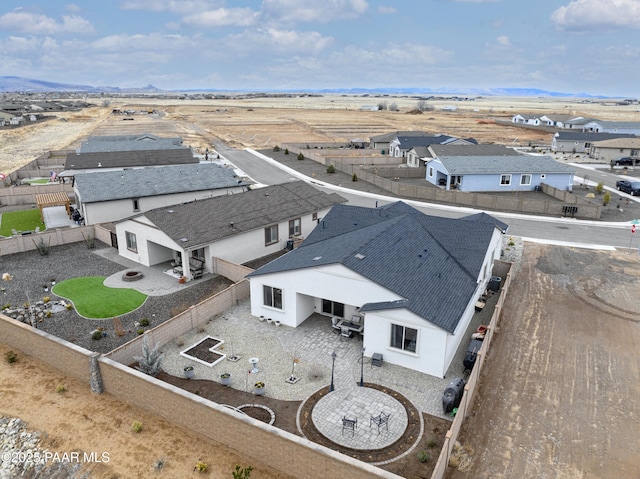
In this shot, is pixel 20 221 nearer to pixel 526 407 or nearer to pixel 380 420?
pixel 380 420

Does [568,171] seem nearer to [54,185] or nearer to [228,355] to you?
[228,355]

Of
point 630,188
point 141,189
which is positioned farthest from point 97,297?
point 630,188

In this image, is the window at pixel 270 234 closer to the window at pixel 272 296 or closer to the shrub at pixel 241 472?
the window at pixel 272 296

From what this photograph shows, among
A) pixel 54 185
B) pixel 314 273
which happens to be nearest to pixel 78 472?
pixel 314 273

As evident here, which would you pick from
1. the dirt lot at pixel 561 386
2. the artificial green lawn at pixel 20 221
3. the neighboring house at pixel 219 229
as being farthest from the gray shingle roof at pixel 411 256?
the artificial green lawn at pixel 20 221

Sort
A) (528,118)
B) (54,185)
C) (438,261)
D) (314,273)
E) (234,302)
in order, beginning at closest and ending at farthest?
(314,273) < (438,261) < (234,302) < (54,185) < (528,118)

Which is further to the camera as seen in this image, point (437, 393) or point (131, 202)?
point (131, 202)

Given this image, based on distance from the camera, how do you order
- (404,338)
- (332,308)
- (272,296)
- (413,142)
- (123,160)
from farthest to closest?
(413,142) < (123,160) < (332,308) < (272,296) < (404,338)
